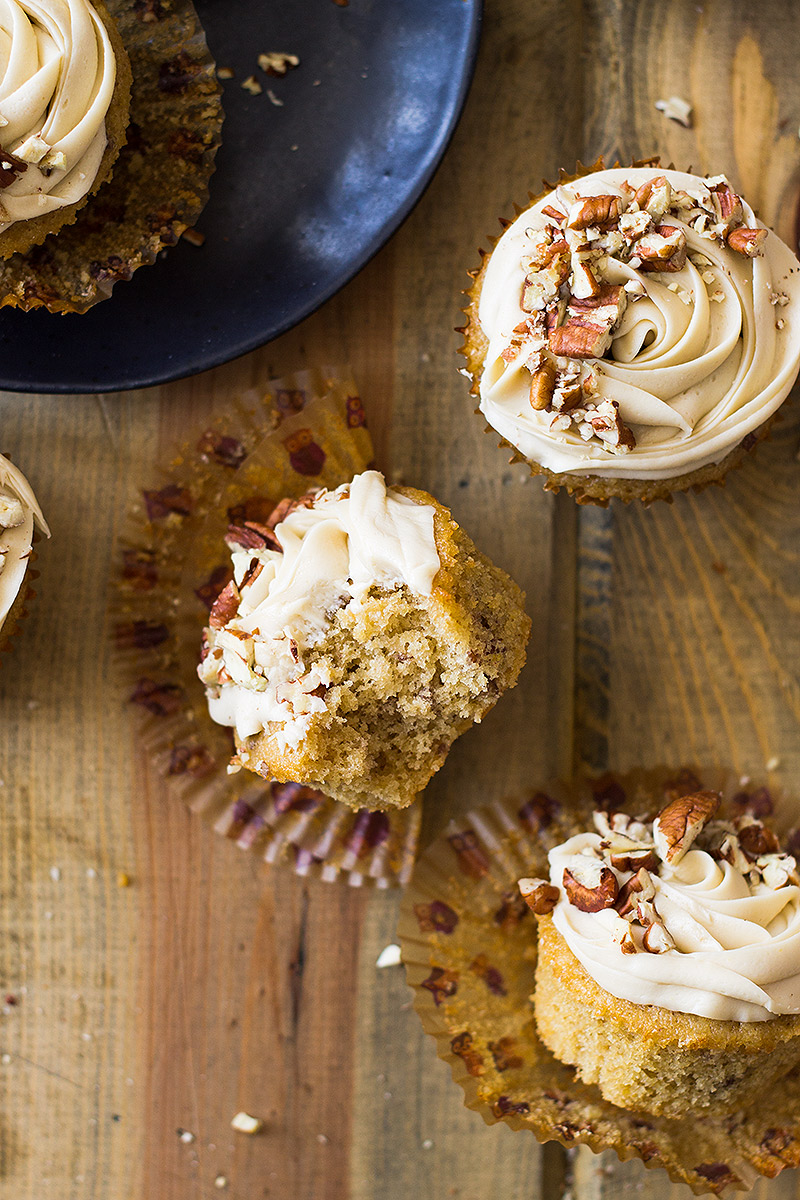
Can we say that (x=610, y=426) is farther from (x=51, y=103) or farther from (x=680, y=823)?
(x=51, y=103)

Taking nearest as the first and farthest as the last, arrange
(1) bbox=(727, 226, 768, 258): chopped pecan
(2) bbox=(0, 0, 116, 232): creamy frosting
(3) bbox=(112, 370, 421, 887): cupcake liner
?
(2) bbox=(0, 0, 116, 232): creamy frosting, (1) bbox=(727, 226, 768, 258): chopped pecan, (3) bbox=(112, 370, 421, 887): cupcake liner

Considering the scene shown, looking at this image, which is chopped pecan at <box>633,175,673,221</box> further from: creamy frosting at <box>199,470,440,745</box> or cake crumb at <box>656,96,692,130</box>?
creamy frosting at <box>199,470,440,745</box>

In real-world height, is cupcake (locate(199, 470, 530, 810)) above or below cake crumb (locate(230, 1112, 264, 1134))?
above

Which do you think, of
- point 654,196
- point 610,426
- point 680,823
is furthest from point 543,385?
point 680,823

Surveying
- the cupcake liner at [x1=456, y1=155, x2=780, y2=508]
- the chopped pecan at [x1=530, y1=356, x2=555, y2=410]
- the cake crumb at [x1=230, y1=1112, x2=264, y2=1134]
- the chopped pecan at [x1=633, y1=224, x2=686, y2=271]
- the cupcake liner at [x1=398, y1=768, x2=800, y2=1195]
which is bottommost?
the cake crumb at [x1=230, y1=1112, x2=264, y2=1134]

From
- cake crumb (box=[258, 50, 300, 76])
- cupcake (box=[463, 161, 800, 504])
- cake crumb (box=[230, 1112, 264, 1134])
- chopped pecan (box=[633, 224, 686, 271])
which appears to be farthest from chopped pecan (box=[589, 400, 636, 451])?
cake crumb (box=[230, 1112, 264, 1134])
